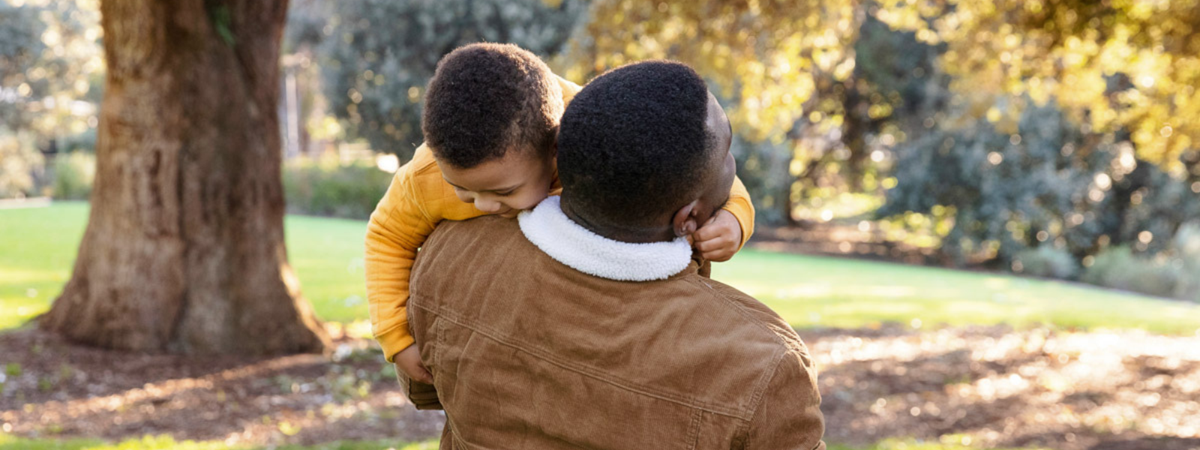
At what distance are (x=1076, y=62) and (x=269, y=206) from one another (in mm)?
7219

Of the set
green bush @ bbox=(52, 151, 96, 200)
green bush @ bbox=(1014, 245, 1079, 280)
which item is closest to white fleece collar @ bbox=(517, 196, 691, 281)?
green bush @ bbox=(1014, 245, 1079, 280)

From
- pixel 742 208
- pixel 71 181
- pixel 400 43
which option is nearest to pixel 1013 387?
pixel 742 208

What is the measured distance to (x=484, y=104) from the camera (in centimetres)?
150

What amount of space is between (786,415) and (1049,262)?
20.8 m

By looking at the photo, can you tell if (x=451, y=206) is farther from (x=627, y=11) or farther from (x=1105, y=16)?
(x=1105, y=16)

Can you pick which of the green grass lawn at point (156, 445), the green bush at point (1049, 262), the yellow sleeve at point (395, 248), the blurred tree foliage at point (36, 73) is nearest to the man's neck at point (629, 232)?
the yellow sleeve at point (395, 248)

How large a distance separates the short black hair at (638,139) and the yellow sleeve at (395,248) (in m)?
0.49

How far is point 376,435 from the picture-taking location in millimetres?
5586

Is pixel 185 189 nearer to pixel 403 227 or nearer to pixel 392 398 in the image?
pixel 392 398

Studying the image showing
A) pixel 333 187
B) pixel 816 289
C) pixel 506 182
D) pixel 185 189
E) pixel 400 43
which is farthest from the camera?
pixel 333 187

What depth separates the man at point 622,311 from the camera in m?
1.41

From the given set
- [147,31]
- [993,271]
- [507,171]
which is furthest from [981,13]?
[993,271]

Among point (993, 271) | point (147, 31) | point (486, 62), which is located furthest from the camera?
point (993, 271)

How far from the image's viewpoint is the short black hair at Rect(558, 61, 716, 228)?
4.51 ft
